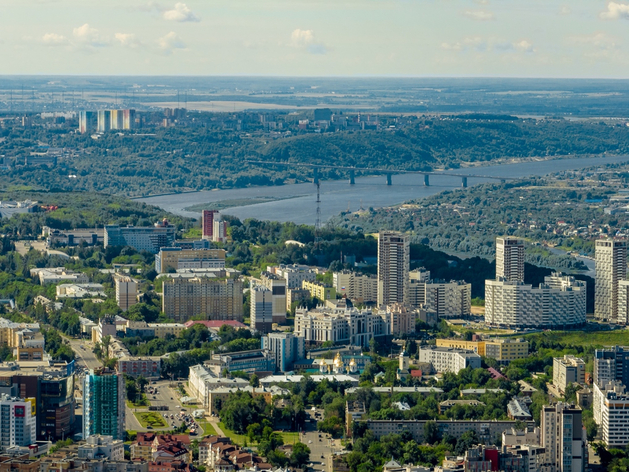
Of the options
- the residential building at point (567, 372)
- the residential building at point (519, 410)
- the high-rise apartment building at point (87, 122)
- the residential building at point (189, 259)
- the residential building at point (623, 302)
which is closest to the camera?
the residential building at point (519, 410)

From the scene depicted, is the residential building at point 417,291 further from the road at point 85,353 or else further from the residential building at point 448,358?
the road at point 85,353

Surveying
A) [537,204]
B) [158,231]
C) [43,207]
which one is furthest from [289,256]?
[537,204]

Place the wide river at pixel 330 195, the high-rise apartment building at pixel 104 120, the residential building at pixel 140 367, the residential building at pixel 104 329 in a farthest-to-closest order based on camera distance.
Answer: the high-rise apartment building at pixel 104 120
the wide river at pixel 330 195
the residential building at pixel 104 329
the residential building at pixel 140 367

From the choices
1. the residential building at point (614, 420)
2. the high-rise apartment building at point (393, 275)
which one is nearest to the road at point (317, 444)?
the residential building at point (614, 420)

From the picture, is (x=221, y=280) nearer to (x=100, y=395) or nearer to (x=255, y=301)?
(x=255, y=301)

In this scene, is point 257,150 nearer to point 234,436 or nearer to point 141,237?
point 141,237

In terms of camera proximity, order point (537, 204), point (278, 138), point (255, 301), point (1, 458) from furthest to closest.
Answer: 1. point (278, 138)
2. point (537, 204)
3. point (255, 301)
4. point (1, 458)
